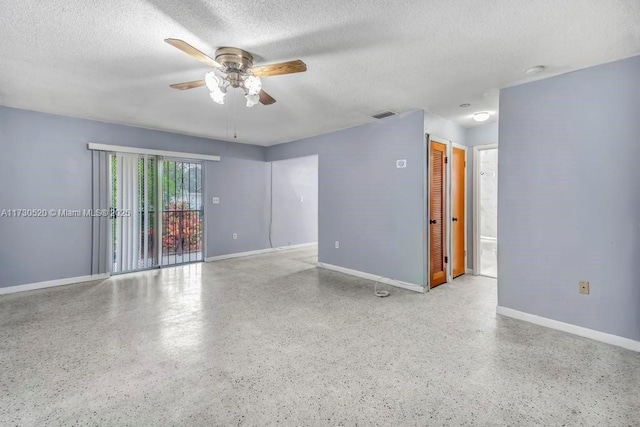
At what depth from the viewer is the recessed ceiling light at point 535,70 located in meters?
2.67

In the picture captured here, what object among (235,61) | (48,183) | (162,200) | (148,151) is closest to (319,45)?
(235,61)

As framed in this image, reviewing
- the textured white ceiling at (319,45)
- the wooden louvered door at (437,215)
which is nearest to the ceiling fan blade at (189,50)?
the textured white ceiling at (319,45)

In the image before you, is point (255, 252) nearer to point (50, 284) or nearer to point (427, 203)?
point (50, 284)

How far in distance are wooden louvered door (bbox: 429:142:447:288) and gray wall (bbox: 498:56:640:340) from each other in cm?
100

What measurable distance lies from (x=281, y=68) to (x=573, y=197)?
2.91 m

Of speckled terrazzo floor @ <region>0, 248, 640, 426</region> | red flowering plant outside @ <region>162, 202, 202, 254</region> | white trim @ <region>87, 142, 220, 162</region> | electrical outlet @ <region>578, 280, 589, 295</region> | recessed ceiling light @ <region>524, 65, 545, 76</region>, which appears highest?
recessed ceiling light @ <region>524, 65, 545, 76</region>

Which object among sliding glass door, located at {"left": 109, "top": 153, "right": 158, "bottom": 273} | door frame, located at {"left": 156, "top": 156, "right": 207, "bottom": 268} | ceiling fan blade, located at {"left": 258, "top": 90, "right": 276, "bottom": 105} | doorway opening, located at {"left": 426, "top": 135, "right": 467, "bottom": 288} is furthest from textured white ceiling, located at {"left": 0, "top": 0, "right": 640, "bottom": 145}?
door frame, located at {"left": 156, "top": 156, "right": 207, "bottom": 268}

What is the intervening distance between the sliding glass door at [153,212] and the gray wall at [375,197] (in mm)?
2520

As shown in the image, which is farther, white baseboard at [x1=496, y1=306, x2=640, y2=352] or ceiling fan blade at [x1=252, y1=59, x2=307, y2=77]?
white baseboard at [x1=496, y1=306, x2=640, y2=352]

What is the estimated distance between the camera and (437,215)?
431 centimetres

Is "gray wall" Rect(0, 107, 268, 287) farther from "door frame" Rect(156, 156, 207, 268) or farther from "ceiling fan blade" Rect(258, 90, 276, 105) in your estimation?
"ceiling fan blade" Rect(258, 90, 276, 105)

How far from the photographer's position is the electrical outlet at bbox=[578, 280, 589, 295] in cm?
271

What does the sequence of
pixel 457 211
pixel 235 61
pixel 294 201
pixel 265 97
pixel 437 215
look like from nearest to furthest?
pixel 235 61
pixel 265 97
pixel 437 215
pixel 457 211
pixel 294 201

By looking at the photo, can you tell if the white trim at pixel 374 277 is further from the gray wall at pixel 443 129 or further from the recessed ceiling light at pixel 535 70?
the recessed ceiling light at pixel 535 70
